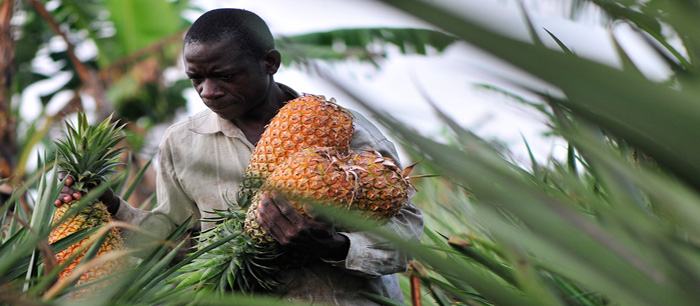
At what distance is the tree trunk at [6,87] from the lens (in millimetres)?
6352

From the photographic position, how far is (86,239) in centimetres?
177

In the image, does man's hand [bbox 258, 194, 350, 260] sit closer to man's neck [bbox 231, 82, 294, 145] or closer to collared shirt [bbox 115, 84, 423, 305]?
collared shirt [bbox 115, 84, 423, 305]

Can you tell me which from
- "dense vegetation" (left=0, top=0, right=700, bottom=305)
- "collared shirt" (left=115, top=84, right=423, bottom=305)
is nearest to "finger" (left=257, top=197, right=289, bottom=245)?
"collared shirt" (left=115, top=84, right=423, bottom=305)

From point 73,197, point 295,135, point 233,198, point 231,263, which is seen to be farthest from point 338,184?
point 73,197

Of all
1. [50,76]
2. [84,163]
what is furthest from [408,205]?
[50,76]

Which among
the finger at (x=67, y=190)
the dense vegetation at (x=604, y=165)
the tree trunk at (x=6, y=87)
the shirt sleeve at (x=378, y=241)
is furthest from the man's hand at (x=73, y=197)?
the tree trunk at (x=6, y=87)

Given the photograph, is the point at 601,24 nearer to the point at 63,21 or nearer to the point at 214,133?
the point at 214,133

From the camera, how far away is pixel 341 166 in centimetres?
162

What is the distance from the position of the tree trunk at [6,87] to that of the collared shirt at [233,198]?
15.2 ft

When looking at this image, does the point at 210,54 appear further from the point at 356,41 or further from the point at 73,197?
the point at 356,41

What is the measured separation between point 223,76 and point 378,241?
64 cm

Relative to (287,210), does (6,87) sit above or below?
below

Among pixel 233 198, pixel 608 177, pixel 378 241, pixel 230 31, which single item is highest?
pixel 608 177

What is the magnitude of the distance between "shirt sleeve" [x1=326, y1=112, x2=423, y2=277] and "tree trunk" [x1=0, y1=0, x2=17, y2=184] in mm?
5117
